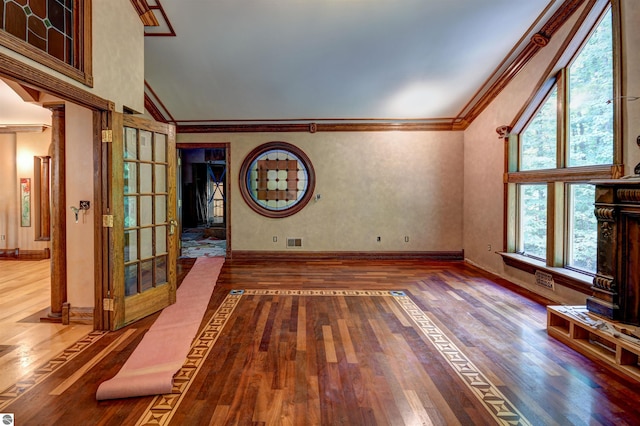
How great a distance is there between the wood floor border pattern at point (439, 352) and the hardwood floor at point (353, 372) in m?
0.01

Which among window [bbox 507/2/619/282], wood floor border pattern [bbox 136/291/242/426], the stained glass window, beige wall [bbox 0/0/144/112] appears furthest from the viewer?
window [bbox 507/2/619/282]

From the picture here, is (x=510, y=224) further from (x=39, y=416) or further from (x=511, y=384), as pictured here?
(x=39, y=416)

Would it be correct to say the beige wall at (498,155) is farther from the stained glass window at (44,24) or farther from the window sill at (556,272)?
the stained glass window at (44,24)

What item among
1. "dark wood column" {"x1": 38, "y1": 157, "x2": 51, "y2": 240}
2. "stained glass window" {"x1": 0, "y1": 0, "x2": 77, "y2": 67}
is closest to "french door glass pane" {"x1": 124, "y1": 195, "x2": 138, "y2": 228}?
"stained glass window" {"x1": 0, "y1": 0, "x2": 77, "y2": 67}

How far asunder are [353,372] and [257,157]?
4.88 meters

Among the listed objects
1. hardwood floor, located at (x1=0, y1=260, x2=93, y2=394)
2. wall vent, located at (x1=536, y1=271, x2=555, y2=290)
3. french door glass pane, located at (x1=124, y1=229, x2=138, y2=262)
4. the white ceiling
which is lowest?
hardwood floor, located at (x1=0, y1=260, x2=93, y2=394)

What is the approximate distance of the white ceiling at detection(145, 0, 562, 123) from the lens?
3.75 meters

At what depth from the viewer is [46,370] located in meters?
2.44

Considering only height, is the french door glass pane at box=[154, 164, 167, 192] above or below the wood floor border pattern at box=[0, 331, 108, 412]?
above

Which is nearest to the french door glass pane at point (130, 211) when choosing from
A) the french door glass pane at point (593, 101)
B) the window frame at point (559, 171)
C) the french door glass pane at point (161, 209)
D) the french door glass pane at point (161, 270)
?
the french door glass pane at point (161, 209)

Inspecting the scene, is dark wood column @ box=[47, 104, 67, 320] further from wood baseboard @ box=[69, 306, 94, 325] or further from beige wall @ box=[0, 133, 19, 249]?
beige wall @ box=[0, 133, 19, 249]

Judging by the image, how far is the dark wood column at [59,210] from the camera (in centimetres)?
A: 330

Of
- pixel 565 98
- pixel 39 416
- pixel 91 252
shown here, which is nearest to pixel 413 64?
pixel 565 98

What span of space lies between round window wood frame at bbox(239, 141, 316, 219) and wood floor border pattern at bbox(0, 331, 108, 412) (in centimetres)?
365
